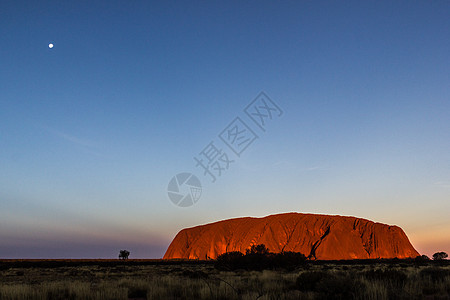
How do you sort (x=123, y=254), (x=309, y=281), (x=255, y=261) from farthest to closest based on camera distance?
(x=123, y=254) → (x=255, y=261) → (x=309, y=281)

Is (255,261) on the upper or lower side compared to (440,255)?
upper

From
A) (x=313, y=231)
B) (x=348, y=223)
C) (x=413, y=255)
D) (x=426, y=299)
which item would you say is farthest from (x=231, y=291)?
(x=413, y=255)

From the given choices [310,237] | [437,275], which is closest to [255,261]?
[437,275]

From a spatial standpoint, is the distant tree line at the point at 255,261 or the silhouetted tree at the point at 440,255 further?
the silhouetted tree at the point at 440,255

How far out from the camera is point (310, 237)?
96.1 m

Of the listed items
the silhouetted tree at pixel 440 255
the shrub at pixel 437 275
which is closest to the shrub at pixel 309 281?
the shrub at pixel 437 275

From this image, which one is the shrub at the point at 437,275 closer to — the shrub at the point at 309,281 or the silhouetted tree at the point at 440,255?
the shrub at the point at 309,281

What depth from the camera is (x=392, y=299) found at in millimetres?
7520

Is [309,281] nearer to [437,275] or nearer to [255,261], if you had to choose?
[437,275]

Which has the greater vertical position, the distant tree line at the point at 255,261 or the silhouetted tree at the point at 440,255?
the distant tree line at the point at 255,261

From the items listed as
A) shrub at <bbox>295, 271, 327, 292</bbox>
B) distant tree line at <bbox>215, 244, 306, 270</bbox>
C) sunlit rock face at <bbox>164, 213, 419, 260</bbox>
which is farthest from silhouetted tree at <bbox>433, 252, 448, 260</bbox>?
shrub at <bbox>295, 271, 327, 292</bbox>

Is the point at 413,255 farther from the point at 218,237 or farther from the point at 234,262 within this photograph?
the point at 234,262

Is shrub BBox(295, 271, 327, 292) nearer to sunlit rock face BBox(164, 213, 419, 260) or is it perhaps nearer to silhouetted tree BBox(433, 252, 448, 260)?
sunlit rock face BBox(164, 213, 419, 260)

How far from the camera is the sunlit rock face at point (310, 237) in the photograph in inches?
3583
